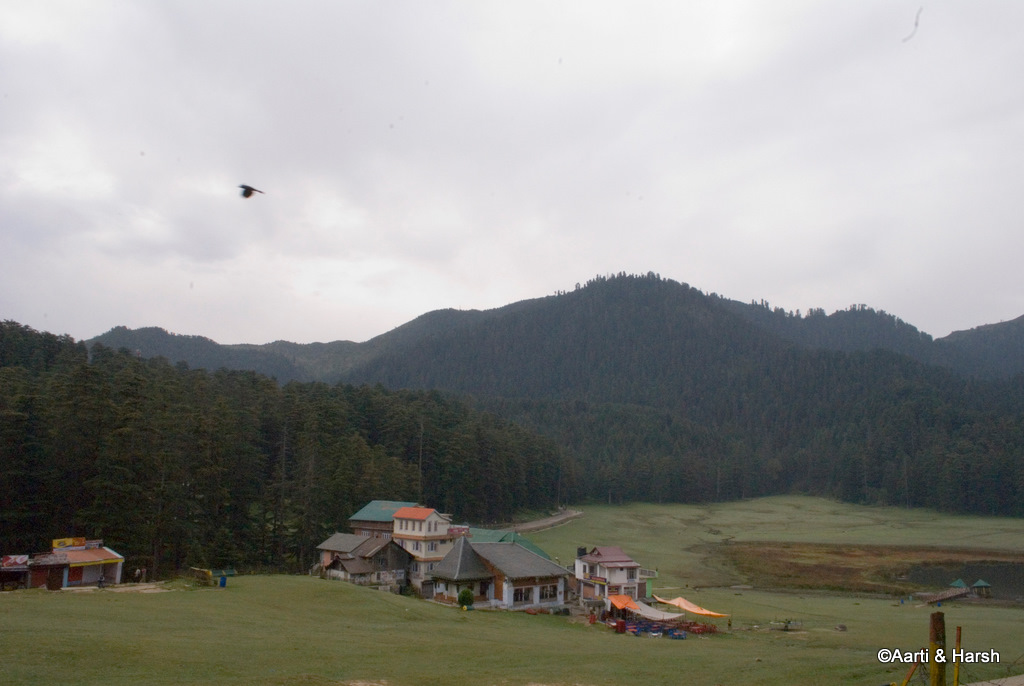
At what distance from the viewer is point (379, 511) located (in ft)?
186

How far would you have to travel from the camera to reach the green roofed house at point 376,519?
55250 mm

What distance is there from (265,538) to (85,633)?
36700mm

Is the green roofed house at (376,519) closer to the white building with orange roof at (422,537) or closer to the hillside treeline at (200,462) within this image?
the white building with orange roof at (422,537)

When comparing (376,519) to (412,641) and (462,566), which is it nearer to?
(462,566)

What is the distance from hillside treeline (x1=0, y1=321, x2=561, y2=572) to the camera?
4178 cm

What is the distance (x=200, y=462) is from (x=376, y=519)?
1428cm

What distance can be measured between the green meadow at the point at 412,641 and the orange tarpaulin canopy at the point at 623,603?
2.53 meters

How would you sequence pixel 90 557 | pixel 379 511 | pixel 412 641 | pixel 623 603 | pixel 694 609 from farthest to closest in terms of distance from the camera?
pixel 379 511 → pixel 623 603 → pixel 694 609 → pixel 90 557 → pixel 412 641

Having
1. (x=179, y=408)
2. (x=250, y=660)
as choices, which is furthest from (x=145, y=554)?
(x=250, y=660)

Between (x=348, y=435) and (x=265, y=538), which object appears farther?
(x=348, y=435)

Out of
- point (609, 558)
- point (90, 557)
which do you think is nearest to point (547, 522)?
point (609, 558)

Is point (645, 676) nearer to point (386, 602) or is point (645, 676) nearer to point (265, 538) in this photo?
point (386, 602)

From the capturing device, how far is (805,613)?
42156mm

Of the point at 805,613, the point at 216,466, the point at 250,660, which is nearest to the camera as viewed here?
the point at 250,660
